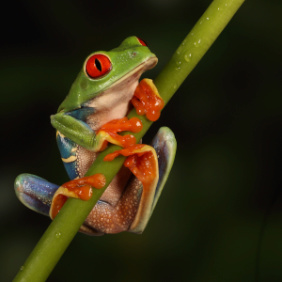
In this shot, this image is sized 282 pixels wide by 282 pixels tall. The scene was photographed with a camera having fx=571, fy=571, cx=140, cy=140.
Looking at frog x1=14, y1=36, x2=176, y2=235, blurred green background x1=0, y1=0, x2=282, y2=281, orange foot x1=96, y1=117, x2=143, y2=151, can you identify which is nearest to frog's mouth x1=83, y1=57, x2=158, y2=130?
frog x1=14, y1=36, x2=176, y2=235

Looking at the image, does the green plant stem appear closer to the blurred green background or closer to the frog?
the frog

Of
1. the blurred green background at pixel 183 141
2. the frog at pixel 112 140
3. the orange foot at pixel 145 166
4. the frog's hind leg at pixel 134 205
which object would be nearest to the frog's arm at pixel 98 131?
the frog at pixel 112 140

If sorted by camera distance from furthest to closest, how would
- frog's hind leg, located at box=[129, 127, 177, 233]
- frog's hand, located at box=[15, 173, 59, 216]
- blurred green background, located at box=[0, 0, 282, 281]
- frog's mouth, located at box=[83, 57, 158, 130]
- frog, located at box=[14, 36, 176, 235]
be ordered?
blurred green background, located at box=[0, 0, 282, 281] < frog's hand, located at box=[15, 173, 59, 216] < frog's hind leg, located at box=[129, 127, 177, 233] < frog's mouth, located at box=[83, 57, 158, 130] < frog, located at box=[14, 36, 176, 235]

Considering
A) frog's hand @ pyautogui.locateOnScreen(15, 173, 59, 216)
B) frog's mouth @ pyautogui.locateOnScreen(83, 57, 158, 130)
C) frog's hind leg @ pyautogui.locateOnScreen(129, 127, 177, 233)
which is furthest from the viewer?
frog's hand @ pyautogui.locateOnScreen(15, 173, 59, 216)

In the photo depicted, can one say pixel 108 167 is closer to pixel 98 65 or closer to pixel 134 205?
pixel 98 65

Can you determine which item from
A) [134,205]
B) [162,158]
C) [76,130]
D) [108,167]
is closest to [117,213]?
[134,205]

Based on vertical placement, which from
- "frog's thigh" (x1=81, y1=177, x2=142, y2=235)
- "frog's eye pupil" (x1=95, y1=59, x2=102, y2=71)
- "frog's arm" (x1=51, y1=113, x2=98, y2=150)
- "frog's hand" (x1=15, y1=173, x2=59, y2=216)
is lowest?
"frog's hand" (x1=15, y1=173, x2=59, y2=216)

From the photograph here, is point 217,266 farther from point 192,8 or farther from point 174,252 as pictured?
point 192,8
